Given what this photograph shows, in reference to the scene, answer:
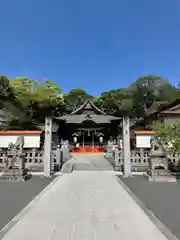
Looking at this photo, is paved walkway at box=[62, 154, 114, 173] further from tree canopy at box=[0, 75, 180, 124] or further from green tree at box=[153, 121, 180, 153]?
tree canopy at box=[0, 75, 180, 124]

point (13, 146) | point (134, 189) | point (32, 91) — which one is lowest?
point (134, 189)

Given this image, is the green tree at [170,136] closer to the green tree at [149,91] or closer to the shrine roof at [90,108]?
the shrine roof at [90,108]

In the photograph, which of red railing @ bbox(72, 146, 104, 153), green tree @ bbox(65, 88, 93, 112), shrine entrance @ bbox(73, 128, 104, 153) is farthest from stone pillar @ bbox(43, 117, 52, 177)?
green tree @ bbox(65, 88, 93, 112)

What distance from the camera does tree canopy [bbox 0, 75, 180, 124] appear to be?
2783cm

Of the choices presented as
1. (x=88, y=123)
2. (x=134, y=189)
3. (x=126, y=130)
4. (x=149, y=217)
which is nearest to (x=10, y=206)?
(x=149, y=217)

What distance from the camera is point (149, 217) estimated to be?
421 cm

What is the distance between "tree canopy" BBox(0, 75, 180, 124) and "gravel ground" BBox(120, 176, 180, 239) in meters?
18.7

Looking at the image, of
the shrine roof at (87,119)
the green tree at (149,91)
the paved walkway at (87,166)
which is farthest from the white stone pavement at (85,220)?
the green tree at (149,91)

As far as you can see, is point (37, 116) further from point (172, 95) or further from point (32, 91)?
point (172, 95)

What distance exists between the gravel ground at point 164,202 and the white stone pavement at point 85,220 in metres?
0.32

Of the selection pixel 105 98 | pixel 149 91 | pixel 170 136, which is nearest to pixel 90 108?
pixel 105 98

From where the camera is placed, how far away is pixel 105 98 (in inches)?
1758

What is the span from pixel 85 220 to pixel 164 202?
8.14ft

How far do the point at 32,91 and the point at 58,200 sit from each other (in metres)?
25.9
